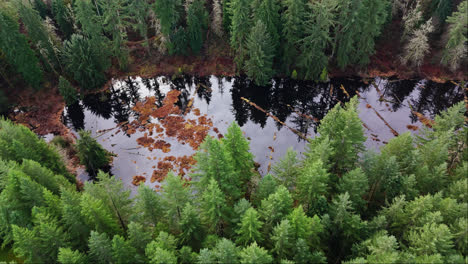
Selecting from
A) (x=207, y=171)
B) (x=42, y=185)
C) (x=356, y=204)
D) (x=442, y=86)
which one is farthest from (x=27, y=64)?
(x=442, y=86)

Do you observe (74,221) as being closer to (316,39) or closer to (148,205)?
(148,205)

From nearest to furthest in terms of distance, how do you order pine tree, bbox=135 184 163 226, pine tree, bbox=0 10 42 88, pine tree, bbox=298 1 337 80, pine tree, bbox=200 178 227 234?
1. pine tree, bbox=200 178 227 234
2. pine tree, bbox=135 184 163 226
3. pine tree, bbox=0 10 42 88
4. pine tree, bbox=298 1 337 80

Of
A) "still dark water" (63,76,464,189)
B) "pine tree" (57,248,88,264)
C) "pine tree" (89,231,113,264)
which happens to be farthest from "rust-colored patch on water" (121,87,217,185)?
"pine tree" (57,248,88,264)

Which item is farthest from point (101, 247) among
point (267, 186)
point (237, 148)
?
point (267, 186)

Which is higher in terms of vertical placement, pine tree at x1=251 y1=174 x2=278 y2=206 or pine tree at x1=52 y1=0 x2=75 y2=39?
pine tree at x1=52 y1=0 x2=75 y2=39

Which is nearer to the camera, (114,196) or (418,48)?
(114,196)

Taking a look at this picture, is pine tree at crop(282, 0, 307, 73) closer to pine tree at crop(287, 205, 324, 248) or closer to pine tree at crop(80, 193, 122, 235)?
pine tree at crop(287, 205, 324, 248)

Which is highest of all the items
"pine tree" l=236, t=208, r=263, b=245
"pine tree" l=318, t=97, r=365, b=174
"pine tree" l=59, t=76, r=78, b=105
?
"pine tree" l=318, t=97, r=365, b=174
